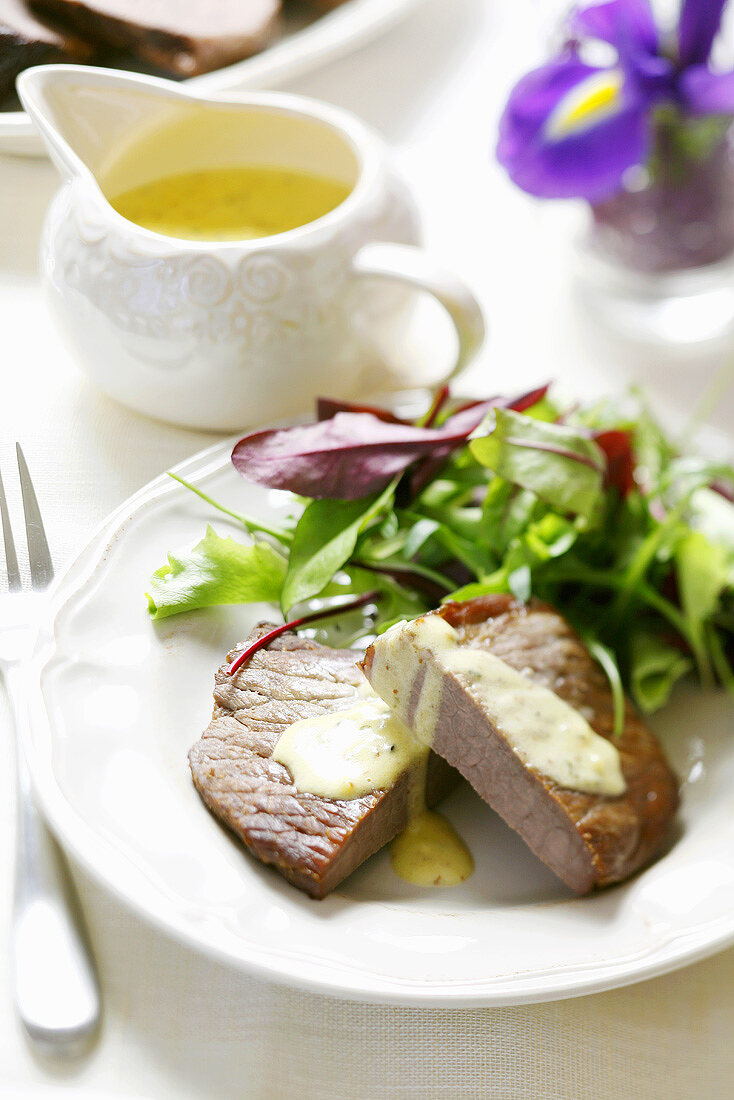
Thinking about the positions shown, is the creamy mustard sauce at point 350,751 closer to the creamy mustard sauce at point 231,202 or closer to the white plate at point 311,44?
the creamy mustard sauce at point 231,202

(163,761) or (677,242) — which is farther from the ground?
(677,242)

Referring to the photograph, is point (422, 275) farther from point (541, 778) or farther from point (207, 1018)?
point (207, 1018)

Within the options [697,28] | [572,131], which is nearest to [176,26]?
[572,131]

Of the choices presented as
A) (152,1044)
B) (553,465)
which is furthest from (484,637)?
(152,1044)

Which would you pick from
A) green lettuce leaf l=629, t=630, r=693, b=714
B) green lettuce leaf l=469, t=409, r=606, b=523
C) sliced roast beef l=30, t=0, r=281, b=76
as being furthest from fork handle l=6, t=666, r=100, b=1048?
sliced roast beef l=30, t=0, r=281, b=76

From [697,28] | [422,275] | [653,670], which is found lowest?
[653,670]

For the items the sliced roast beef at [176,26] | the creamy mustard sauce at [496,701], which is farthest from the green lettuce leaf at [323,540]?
the sliced roast beef at [176,26]

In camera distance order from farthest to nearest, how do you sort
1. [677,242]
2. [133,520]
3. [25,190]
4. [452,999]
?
[677,242], [25,190], [133,520], [452,999]

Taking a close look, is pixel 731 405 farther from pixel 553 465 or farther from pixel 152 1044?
pixel 152 1044
